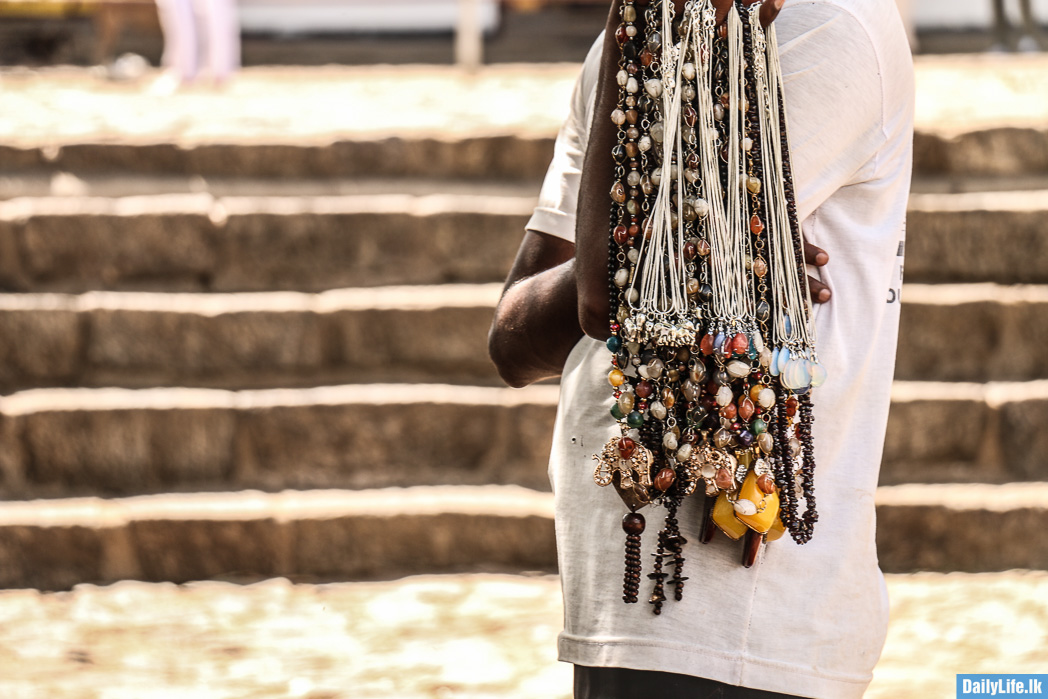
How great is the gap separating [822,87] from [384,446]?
116 inches

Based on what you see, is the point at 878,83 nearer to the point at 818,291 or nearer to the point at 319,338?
the point at 818,291

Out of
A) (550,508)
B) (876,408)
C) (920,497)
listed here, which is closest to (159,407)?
(550,508)

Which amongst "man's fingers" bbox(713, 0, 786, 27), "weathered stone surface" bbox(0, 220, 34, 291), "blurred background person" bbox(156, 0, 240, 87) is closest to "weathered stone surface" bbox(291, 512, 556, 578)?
"weathered stone surface" bbox(0, 220, 34, 291)

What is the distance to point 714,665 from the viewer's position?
3.15 ft

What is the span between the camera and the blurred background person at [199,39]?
5.87 metres

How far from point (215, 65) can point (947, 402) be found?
165 inches

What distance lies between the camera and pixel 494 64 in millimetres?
6332

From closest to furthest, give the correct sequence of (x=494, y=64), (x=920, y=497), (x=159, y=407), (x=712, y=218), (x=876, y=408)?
(x=712, y=218) < (x=876, y=408) < (x=920, y=497) < (x=159, y=407) < (x=494, y=64)

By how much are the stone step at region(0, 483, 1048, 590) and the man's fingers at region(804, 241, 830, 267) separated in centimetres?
254

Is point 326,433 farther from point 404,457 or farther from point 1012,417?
point 1012,417

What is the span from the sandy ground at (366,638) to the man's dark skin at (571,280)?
5.95 feet

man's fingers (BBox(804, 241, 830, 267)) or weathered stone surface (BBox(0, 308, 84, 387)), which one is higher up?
man's fingers (BBox(804, 241, 830, 267))

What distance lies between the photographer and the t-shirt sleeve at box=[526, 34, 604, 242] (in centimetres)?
113

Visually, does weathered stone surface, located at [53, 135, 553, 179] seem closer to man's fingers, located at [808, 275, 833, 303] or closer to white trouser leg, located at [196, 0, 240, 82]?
white trouser leg, located at [196, 0, 240, 82]
